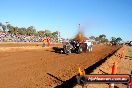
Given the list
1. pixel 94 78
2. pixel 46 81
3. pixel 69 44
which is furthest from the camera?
pixel 69 44

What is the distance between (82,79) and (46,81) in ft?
23.6

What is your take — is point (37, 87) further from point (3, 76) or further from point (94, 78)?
point (94, 78)

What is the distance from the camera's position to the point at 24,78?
530 inches

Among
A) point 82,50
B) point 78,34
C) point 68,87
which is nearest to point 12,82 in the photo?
point 68,87

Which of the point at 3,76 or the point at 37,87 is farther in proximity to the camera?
the point at 3,76

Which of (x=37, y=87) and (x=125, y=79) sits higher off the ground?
(x=125, y=79)

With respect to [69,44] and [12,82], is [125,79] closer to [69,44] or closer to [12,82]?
[12,82]

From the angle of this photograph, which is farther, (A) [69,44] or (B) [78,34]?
(B) [78,34]

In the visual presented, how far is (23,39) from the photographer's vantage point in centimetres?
5681

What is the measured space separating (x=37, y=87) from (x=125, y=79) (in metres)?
6.32

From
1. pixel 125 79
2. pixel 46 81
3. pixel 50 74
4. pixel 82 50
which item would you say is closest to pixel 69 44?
pixel 82 50

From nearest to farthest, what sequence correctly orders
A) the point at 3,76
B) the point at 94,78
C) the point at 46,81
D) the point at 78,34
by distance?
the point at 94,78, the point at 46,81, the point at 3,76, the point at 78,34

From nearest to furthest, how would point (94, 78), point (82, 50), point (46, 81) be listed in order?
point (94, 78) < point (46, 81) < point (82, 50)

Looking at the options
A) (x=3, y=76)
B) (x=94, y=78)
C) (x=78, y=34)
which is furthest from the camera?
(x=78, y=34)
